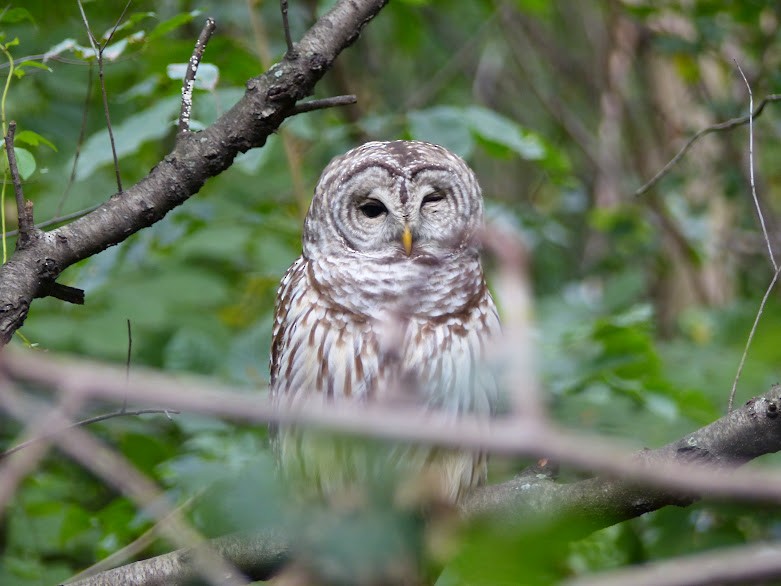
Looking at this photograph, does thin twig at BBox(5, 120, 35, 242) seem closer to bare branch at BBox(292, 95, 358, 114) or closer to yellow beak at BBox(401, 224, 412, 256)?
bare branch at BBox(292, 95, 358, 114)

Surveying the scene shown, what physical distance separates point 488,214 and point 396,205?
124 centimetres

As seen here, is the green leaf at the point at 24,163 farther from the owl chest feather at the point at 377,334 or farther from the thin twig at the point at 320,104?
the owl chest feather at the point at 377,334

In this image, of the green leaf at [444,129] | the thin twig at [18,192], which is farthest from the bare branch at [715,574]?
the green leaf at [444,129]

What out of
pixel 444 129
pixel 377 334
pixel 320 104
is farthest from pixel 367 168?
pixel 320 104

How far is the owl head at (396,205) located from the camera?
295 centimetres

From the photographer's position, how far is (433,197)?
9.95 feet

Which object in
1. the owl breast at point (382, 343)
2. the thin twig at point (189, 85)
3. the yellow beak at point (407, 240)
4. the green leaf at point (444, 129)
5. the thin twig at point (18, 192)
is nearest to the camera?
the thin twig at point (18, 192)

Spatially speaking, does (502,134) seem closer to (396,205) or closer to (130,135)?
(396,205)

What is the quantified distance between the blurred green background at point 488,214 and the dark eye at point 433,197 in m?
0.51

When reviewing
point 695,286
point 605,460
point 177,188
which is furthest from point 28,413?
point 695,286

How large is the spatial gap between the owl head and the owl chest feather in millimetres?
89

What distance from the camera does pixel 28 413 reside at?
0.70 metres

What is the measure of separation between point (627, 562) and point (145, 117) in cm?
212

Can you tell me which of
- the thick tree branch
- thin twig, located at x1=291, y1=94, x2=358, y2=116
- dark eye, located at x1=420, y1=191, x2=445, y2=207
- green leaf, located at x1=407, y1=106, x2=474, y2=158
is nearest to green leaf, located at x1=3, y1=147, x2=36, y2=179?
the thick tree branch
